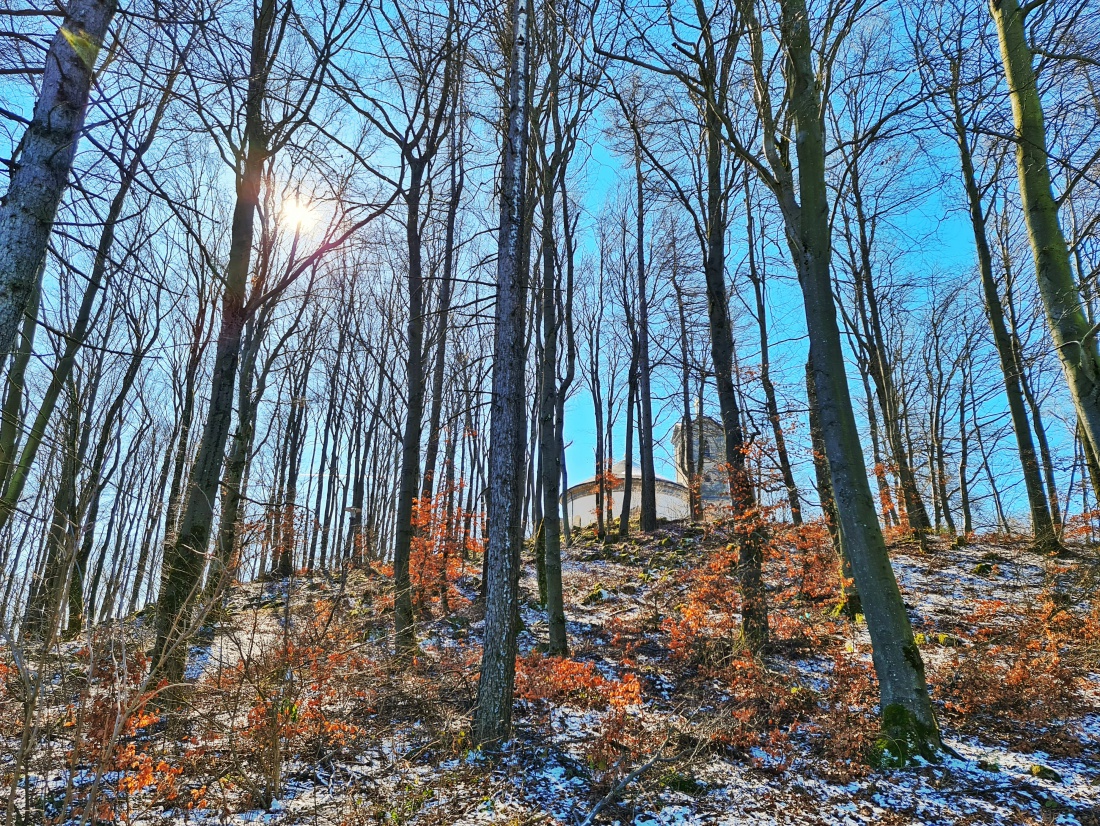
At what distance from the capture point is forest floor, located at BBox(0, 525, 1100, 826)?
4.11 m

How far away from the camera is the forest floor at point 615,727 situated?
162 inches

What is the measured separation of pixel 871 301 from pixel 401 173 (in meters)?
12.2

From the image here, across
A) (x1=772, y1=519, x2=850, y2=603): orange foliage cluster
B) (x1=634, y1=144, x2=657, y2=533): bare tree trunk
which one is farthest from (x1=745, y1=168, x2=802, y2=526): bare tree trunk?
(x1=634, y1=144, x2=657, y2=533): bare tree trunk

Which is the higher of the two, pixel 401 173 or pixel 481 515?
pixel 401 173

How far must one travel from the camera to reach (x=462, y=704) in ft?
20.7

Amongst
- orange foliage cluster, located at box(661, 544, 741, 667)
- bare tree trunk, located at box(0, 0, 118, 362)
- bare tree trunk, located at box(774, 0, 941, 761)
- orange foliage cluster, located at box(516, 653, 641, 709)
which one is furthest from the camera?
orange foliage cluster, located at box(661, 544, 741, 667)

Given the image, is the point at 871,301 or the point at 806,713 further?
the point at 871,301

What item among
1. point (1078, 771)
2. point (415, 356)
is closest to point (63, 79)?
point (415, 356)

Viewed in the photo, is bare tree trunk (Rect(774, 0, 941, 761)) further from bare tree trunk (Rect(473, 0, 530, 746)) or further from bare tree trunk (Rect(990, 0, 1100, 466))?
bare tree trunk (Rect(473, 0, 530, 746))

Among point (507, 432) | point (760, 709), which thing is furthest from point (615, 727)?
point (507, 432)

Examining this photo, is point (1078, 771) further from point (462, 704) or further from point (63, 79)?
point (63, 79)

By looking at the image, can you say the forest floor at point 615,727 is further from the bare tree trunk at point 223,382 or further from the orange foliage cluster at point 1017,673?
the bare tree trunk at point 223,382

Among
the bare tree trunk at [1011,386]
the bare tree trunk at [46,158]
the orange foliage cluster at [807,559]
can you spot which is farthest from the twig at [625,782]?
the bare tree trunk at [1011,386]

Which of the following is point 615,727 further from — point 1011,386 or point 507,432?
point 1011,386
